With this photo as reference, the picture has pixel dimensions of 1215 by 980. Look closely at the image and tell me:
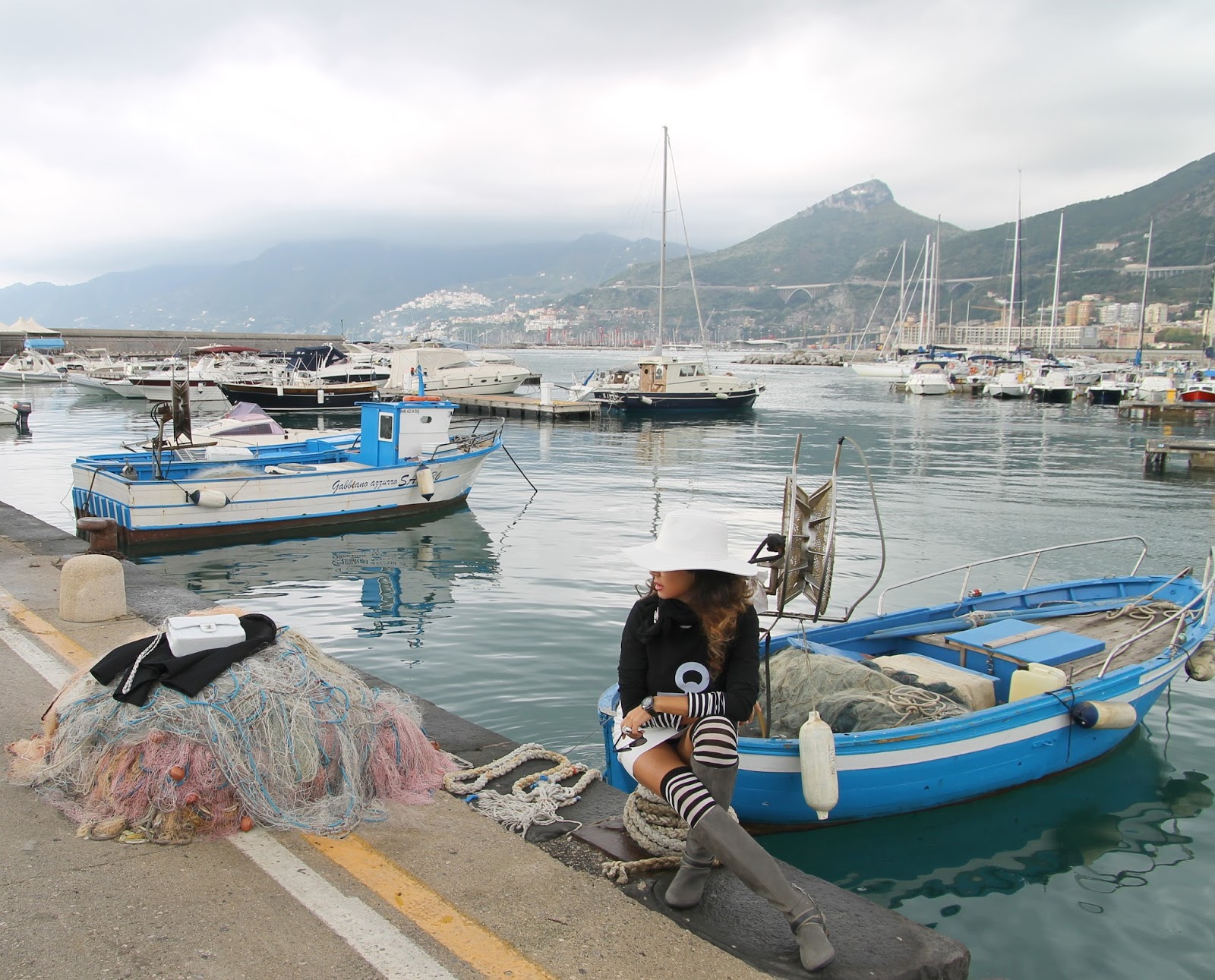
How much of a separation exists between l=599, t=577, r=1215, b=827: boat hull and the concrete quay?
1.57m

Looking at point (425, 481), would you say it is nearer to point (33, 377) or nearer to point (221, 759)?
point (221, 759)

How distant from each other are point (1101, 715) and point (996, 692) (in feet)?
2.93

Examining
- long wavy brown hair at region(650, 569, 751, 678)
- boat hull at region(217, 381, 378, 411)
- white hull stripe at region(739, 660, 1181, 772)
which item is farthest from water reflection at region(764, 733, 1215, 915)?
boat hull at region(217, 381, 378, 411)

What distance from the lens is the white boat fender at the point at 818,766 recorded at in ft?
17.8

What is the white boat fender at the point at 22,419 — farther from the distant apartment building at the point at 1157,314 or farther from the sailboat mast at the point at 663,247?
the distant apartment building at the point at 1157,314

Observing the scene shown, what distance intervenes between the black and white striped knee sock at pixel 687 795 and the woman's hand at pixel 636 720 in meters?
0.23

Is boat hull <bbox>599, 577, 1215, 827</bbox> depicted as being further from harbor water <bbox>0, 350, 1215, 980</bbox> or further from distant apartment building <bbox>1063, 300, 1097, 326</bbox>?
distant apartment building <bbox>1063, 300, 1097, 326</bbox>

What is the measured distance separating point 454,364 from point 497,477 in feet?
104

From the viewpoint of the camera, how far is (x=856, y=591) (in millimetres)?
14453

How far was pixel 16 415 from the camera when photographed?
36.9 meters

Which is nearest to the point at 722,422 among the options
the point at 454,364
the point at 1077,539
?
the point at 454,364

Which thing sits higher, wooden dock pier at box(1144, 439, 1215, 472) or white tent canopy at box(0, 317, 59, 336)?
white tent canopy at box(0, 317, 59, 336)

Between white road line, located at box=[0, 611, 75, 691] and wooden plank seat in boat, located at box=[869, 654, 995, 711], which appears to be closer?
white road line, located at box=[0, 611, 75, 691]

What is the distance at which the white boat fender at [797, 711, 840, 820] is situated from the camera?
17.8 ft
